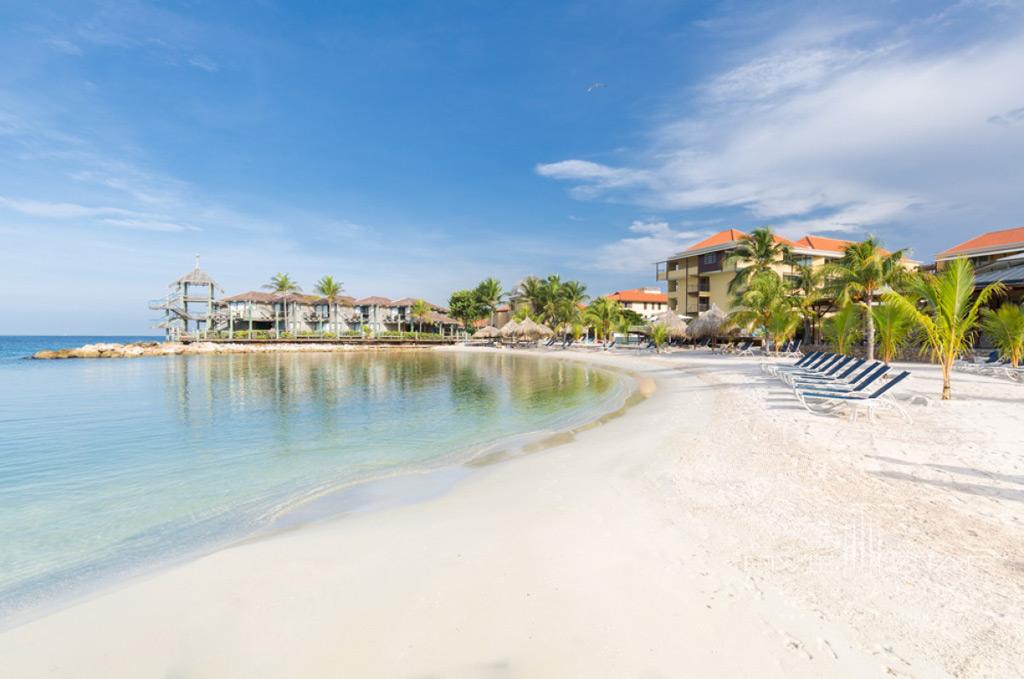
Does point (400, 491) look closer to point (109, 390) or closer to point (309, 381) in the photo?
point (309, 381)

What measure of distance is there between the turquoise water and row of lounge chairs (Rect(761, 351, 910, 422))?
16.5 ft

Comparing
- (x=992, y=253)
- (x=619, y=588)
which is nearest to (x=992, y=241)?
(x=992, y=253)

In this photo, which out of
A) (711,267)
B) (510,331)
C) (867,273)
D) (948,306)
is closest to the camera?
(948,306)

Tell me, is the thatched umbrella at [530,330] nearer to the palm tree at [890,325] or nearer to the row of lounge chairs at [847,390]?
the palm tree at [890,325]

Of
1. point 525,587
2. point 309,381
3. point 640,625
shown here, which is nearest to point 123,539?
point 525,587

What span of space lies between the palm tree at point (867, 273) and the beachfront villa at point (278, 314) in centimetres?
5040

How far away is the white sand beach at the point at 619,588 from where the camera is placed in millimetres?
2703

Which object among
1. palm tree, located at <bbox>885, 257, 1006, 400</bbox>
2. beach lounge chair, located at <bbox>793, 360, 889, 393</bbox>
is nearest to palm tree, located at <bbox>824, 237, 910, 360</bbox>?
palm tree, located at <bbox>885, 257, 1006, 400</bbox>

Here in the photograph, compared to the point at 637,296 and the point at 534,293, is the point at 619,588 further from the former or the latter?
the point at 637,296

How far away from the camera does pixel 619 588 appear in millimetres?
3441

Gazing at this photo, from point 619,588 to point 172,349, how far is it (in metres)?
57.7

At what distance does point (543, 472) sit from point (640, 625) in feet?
12.9

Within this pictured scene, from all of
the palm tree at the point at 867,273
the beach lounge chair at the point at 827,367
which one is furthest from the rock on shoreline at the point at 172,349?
the beach lounge chair at the point at 827,367

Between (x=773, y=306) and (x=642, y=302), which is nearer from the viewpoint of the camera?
(x=773, y=306)
